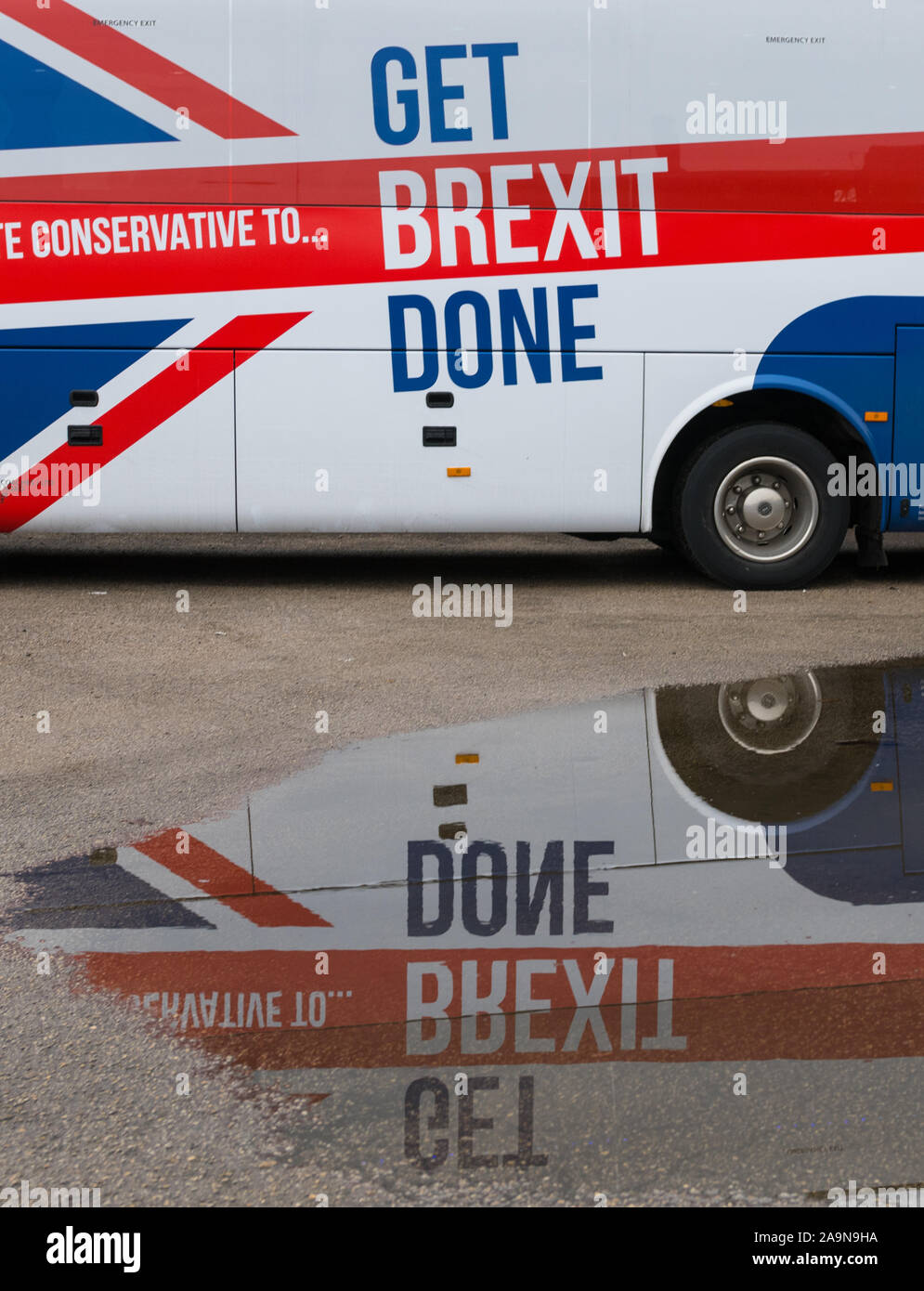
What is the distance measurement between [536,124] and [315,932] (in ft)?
22.4

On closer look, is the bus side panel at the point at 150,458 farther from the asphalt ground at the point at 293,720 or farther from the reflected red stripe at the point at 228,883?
the reflected red stripe at the point at 228,883

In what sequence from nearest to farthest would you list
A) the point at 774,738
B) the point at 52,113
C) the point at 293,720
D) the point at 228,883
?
the point at 228,883
the point at 774,738
the point at 293,720
the point at 52,113

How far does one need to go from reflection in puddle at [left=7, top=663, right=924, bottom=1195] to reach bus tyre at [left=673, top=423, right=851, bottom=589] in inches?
159

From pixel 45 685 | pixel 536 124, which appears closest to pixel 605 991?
pixel 45 685

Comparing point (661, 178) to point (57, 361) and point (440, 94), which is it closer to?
point (440, 94)

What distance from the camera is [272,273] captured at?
1004 cm

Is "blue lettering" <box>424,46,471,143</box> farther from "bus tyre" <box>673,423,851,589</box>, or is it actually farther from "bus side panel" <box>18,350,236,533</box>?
"bus tyre" <box>673,423,851,589</box>

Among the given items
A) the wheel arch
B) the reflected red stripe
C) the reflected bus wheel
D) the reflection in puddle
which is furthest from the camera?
the wheel arch

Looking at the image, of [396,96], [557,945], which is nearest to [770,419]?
[396,96]

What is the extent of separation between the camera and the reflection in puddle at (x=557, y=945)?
3.36 metres

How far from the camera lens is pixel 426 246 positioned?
32.9ft

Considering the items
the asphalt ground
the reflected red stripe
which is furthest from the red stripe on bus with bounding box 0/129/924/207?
the reflected red stripe

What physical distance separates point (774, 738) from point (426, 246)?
15.0 feet

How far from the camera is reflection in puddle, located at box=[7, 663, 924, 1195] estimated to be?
3357mm
